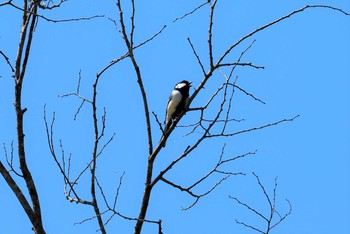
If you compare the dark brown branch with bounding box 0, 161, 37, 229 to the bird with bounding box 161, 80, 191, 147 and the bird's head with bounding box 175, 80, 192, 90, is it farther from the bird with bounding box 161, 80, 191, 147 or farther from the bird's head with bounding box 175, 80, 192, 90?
the bird's head with bounding box 175, 80, 192, 90

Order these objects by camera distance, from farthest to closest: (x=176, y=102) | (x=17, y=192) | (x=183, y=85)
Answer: (x=183, y=85), (x=176, y=102), (x=17, y=192)

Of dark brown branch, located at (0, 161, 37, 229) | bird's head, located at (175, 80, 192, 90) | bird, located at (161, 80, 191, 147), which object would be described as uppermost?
bird's head, located at (175, 80, 192, 90)

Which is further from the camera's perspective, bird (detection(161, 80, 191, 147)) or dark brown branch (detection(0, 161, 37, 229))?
bird (detection(161, 80, 191, 147))

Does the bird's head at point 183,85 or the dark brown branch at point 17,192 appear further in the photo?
the bird's head at point 183,85

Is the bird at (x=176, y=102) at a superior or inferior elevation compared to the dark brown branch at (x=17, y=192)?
superior

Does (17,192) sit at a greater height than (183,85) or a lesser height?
lesser

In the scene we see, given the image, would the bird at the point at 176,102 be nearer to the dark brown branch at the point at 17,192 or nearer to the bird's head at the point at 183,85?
the bird's head at the point at 183,85

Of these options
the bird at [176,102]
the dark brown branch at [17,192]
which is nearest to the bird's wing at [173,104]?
the bird at [176,102]

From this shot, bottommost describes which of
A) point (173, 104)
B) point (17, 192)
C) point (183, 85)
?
point (17, 192)

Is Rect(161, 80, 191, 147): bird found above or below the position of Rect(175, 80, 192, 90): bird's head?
below

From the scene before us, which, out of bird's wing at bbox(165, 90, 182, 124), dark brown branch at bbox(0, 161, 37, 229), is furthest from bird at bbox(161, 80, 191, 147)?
dark brown branch at bbox(0, 161, 37, 229)

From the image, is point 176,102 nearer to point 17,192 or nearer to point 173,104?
point 173,104

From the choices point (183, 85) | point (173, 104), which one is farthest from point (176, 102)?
point (183, 85)

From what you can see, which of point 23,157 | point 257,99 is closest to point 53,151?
point 23,157
